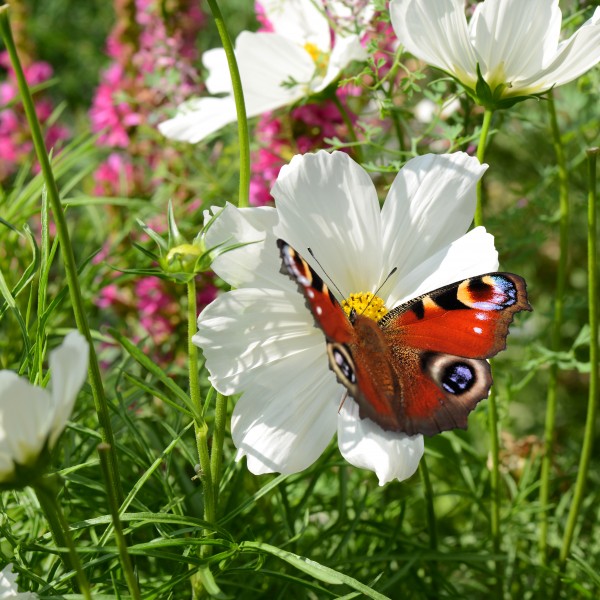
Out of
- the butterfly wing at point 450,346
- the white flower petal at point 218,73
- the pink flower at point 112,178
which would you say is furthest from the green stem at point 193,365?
the pink flower at point 112,178

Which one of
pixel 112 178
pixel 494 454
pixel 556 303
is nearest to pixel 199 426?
pixel 494 454

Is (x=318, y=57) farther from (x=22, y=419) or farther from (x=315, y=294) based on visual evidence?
(x=22, y=419)

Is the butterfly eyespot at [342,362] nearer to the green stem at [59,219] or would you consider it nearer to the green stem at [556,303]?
the green stem at [59,219]

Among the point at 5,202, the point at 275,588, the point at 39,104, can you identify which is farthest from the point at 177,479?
the point at 39,104

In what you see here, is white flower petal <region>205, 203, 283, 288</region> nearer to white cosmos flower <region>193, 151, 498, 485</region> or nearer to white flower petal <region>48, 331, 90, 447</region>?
white cosmos flower <region>193, 151, 498, 485</region>

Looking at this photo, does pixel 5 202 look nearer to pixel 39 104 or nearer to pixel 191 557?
pixel 191 557
